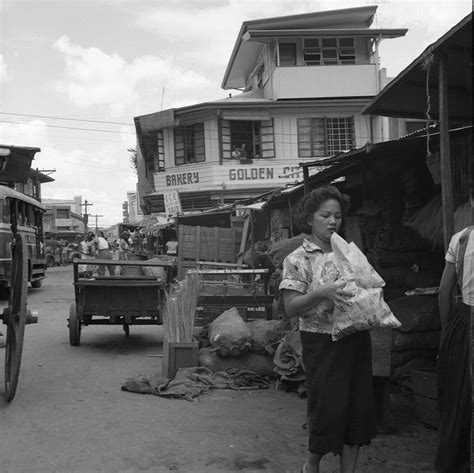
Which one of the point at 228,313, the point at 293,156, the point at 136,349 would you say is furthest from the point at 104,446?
the point at 293,156

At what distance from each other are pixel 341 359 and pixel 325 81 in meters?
21.2

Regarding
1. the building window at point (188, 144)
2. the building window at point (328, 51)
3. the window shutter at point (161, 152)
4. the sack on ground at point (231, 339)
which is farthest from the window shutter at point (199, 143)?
the sack on ground at point (231, 339)

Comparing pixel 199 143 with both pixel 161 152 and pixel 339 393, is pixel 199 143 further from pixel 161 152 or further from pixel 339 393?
pixel 339 393

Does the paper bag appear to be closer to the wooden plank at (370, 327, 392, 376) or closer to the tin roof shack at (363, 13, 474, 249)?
the tin roof shack at (363, 13, 474, 249)

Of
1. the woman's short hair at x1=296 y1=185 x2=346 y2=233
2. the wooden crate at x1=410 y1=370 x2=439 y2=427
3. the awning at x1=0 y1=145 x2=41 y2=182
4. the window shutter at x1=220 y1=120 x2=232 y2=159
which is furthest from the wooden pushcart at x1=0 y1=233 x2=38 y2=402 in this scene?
the window shutter at x1=220 y1=120 x2=232 y2=159

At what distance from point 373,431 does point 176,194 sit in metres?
19.3

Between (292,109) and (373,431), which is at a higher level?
(292,109)

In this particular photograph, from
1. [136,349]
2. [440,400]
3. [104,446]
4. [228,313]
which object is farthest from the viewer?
[136,349]

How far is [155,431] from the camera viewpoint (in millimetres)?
4527

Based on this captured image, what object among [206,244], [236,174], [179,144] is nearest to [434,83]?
[206,244]

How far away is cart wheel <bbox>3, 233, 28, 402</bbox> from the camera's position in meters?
5.02

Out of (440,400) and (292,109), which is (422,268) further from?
(292,109)

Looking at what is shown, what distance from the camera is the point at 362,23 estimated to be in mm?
23016

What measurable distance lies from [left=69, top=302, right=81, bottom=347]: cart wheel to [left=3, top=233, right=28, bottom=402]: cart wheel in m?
2.48
